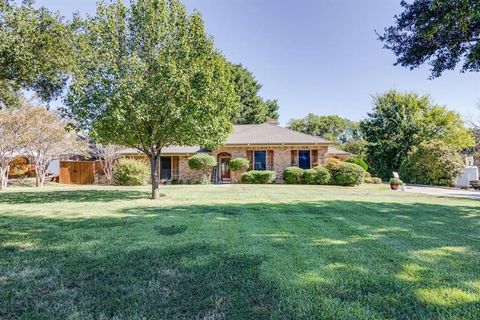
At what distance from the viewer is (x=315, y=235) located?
18.1 feet

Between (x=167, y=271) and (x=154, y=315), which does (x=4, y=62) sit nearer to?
(x=167, y=271)

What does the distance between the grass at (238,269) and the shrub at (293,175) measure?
14.6 meters

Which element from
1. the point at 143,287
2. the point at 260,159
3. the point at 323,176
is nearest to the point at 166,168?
the point at 260,159

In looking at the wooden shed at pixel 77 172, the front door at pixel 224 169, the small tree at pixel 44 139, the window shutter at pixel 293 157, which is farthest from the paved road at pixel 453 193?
the wooden shed at pixel 77 172

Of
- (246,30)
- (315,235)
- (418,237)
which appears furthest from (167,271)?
(246,30)

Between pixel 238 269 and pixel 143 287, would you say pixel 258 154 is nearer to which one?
pixel 238 269

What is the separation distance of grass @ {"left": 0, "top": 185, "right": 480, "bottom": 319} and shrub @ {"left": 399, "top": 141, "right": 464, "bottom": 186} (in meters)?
20.2

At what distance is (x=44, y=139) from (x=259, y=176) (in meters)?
14.7

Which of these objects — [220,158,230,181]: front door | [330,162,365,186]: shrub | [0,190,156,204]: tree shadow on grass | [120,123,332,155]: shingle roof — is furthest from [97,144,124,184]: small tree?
[330,162,365,186]: shrub

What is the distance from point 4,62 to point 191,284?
975 centimetres

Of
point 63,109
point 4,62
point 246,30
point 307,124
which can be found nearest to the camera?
point 4,62

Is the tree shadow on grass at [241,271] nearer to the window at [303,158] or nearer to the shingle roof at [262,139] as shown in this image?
the shingle roof at [262,139]

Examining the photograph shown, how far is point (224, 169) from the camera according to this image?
2434 cm

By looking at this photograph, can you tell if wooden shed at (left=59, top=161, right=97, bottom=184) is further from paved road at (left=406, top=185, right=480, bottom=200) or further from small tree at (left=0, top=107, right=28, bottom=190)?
paved road at (left=406, top=185, right=480, bottom=200)
